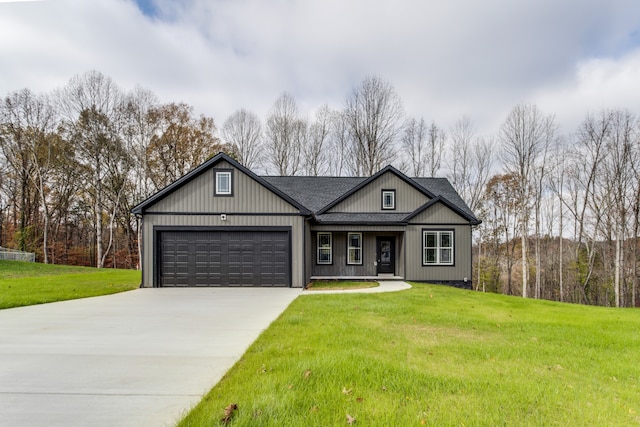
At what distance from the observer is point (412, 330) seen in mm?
6355

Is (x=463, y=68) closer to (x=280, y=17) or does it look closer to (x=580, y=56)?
(x=580, y=56)

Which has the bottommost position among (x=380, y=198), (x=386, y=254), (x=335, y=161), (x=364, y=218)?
(x=386, y=254)

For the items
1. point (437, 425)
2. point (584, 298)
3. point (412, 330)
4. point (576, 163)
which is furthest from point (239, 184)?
point (584, 298)

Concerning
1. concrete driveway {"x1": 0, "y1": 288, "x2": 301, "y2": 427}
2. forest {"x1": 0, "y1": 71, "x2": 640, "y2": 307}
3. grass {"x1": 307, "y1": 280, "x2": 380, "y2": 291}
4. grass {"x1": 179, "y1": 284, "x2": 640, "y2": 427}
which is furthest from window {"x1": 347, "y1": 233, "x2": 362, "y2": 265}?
forest {"x1": 0, "y1": 71, "x2": 640, "y2": 307}

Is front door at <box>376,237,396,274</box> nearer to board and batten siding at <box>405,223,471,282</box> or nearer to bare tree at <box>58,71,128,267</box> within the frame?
board and batten siding at <box>405,223,471,282</box>

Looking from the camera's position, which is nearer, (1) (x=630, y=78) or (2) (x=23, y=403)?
(2) (x=23, y=403)

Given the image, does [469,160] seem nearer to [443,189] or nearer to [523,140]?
[523,140]

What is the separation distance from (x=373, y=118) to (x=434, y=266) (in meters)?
15.6

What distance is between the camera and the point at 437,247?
615 inches

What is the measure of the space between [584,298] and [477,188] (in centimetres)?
1088

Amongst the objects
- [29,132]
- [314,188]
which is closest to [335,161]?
[314,188]

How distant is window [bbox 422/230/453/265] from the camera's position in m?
15.5

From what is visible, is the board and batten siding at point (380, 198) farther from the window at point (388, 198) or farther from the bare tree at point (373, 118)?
the bare tree at point (373, 118)

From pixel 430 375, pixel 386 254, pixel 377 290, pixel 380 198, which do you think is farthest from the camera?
pixel 386 254
